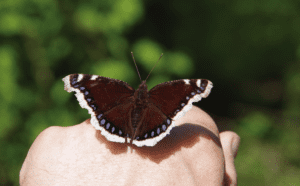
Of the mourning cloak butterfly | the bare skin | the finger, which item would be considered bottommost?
the finger

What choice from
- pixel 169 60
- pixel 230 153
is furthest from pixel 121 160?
pixel 169 60

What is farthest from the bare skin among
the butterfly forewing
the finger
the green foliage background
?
the green foliage background

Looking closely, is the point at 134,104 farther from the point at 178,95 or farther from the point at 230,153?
the point at 230,153


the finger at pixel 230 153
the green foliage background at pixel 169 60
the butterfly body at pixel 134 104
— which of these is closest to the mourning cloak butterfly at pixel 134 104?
the butterfly body at pixel 134 104

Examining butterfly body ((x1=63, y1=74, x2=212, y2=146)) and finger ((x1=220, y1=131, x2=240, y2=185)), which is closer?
butterfly body ((x1=63, y1=74, x2=212, y2=146))

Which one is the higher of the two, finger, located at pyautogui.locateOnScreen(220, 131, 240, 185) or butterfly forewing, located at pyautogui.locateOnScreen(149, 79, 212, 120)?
butterfly forewing, located at pyautogui.locateOnScreen(149, 79, 212, 120)

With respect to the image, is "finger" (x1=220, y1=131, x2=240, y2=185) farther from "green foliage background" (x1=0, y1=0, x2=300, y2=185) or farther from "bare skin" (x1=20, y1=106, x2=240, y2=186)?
"green foliage background" (x1=0, y1=0, x2=300, y2=185)

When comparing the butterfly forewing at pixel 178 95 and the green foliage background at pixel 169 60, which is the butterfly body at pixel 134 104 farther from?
the green foliage background at pixel 169 60
